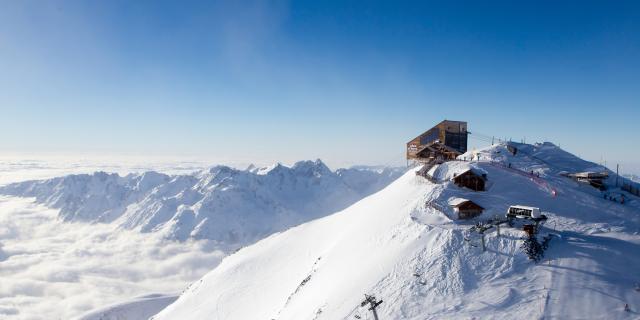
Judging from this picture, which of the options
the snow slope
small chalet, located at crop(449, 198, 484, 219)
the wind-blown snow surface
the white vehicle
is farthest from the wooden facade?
the snow slope

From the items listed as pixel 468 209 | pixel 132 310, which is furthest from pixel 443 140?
pixel 132 310

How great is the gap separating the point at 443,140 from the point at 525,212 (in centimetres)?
3667

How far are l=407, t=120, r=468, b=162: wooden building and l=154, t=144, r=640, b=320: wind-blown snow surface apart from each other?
8.86 m

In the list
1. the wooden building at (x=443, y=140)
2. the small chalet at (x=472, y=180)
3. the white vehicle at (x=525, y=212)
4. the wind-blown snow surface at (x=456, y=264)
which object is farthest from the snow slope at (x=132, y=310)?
the white vehicle at (x=525, y=212)

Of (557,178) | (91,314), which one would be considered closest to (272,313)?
(557,178)

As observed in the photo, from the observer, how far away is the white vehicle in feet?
113

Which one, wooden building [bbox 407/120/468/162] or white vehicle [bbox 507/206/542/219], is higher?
wooden building [bbox 407/120/468/162]

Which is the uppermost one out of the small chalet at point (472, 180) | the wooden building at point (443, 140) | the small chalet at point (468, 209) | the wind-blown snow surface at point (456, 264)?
the wooden building at point (443, 140)

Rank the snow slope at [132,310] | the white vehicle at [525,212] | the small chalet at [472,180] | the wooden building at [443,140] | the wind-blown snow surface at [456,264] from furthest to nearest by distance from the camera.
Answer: the snow slope at [132,310], the wooden building at [443,140], the small chalet at [472,180], the white vehicle at [525,212], the wind-blown snow surface at [456,264]

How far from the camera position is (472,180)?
47.4m

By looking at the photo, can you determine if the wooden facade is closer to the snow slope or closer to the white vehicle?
the white vehicle

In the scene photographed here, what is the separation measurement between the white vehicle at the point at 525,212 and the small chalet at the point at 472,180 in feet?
38.0

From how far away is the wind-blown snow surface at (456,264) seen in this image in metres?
27.1

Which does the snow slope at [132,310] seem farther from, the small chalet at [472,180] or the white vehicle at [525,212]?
the white vehicle at [525,212]
